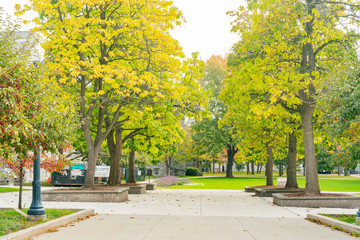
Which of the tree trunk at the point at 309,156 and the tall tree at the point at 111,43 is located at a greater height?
the tall tree at the point at 111,43

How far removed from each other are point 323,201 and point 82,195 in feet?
33.4

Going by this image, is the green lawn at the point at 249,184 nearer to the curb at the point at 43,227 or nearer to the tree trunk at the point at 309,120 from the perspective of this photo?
the tree trunk at the point at 309,120

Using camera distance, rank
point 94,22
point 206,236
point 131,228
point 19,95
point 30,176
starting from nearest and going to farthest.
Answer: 1. point 19,95
2. point 206,236
3. point 131,228
4. point 94,22
5. point 30,176

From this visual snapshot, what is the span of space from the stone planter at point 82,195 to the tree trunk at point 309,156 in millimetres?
8320

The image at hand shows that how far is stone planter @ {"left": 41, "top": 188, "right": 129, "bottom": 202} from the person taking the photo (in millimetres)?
17406

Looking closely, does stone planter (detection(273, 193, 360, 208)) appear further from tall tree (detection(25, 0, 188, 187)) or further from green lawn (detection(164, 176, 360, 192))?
green lawn (detection(164, 176, 360, 192))

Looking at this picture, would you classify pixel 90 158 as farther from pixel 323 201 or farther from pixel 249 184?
pixel 249 184

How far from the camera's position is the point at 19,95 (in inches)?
318

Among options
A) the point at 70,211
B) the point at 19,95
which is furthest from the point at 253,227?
the point at 19,95

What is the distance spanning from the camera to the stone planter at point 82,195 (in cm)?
1741

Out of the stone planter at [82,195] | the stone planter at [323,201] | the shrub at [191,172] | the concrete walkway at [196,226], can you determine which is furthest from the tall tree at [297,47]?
the shrub at [191,172]

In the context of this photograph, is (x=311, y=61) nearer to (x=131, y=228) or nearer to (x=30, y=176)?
(x=131, y=228)

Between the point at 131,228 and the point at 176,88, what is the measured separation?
9986 millimetres

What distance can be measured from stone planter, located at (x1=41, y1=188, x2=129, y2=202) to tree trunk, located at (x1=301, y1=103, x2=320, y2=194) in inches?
328
